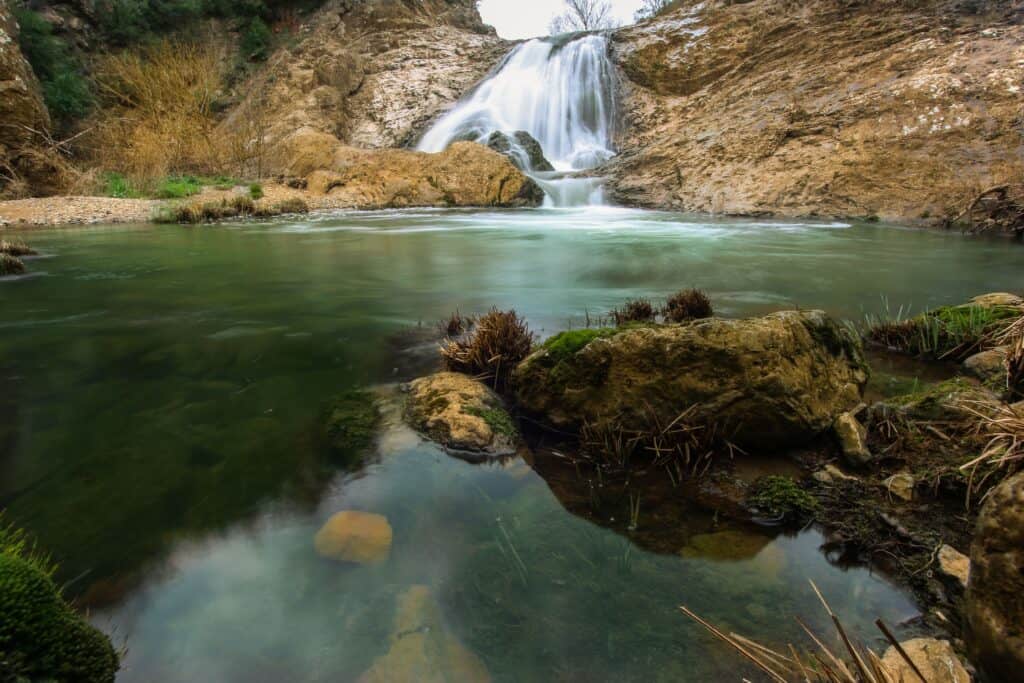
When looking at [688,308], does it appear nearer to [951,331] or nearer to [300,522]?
[951,331]

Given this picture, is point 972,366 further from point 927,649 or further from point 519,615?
point 519,615

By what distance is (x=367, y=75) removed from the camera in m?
27.3

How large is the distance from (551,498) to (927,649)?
1469 mm

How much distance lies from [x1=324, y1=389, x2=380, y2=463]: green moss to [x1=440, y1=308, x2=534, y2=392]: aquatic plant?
66 cm

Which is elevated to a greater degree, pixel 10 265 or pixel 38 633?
pixel 38 633

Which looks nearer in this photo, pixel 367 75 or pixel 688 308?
pixel 688 308

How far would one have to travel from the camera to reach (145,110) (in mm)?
20859

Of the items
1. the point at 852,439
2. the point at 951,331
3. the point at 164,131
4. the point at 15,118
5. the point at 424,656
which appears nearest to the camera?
the point at 424,656

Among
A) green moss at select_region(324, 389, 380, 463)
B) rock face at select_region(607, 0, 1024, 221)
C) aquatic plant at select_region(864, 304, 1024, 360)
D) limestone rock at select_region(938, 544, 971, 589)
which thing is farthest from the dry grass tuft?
limestone rock at select_region(938, 544, 971, 589)

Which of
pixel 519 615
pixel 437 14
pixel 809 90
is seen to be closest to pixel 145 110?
pixel 437 14

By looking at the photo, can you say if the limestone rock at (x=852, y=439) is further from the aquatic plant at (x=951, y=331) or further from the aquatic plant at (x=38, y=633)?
the aquatic plant at (x=38, y=633)

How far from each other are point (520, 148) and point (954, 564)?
19674 millimetres

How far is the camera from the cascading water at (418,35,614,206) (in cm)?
2155

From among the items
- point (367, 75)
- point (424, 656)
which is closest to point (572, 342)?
point (424, 656)
